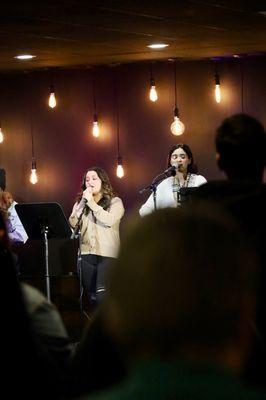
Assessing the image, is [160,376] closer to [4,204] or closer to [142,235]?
[142,235]

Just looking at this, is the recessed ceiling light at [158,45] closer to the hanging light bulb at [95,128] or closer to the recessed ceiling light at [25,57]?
the recessed ceiling light at [25,57]

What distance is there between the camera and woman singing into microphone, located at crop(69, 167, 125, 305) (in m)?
8.38

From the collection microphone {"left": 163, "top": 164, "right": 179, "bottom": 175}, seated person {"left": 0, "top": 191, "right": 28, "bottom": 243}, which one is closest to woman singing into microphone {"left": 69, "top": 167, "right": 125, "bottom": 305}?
microphone {"left": 163, "top": 164, "right": 179, "bottom": 175}

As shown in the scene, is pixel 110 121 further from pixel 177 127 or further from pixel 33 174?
pixel 33 174

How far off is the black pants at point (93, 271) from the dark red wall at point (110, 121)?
1.48 m

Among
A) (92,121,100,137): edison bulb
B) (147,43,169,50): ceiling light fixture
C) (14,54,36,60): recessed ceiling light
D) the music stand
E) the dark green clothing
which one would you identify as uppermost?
(147,43,169,50): ceiling light fixture

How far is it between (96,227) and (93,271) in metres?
0.43

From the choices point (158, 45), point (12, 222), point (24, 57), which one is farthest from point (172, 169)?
point (12, 222)

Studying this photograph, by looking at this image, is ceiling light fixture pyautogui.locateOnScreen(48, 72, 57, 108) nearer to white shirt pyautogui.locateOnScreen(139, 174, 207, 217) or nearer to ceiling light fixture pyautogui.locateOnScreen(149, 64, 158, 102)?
ceiling light fixture pyautogui.locateOnScreen(149, 64, 158, 102)

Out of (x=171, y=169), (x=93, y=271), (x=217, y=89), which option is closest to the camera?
(x=171, y=169)

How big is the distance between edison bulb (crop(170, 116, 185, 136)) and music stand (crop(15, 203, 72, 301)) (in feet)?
6.42

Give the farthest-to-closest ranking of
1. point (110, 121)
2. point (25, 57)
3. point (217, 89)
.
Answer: point (110, 121), point (217, 89), point (25, 57)

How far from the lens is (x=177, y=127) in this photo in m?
9.44

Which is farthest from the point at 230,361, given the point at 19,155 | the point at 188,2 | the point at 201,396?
the point at 19,155
